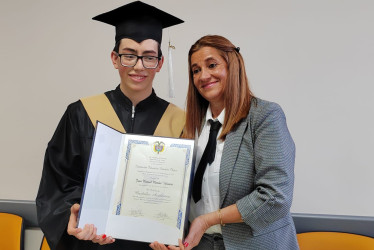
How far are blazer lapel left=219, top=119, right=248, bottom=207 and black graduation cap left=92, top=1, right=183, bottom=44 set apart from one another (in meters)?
0.76

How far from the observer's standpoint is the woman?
1.31m

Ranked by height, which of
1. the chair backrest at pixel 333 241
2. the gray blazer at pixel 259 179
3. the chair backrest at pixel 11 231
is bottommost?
the chair backrest at pixel 11 231

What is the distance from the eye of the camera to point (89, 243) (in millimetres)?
1687

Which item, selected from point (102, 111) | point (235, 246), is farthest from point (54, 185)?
point (235, 246)

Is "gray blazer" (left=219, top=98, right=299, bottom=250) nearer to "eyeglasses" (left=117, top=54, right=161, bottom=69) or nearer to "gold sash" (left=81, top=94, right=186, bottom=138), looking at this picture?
"gold sash" (left=81, top=94, right=186, bottom=138)

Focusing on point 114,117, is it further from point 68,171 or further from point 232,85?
point 232,85

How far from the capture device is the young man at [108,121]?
65.4 inches

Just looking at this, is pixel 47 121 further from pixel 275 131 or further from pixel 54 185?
pixel 275 131

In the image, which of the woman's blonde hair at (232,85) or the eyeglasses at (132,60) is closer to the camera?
the woman's blonde hair at (232,85)

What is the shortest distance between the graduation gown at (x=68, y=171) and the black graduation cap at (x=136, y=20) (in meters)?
0.37

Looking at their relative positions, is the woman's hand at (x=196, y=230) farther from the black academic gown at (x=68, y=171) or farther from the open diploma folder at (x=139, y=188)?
the black academic gown at (x=68, y=171)

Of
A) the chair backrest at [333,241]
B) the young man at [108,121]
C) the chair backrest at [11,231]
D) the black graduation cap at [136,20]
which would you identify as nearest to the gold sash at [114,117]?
the young man at [108,121]

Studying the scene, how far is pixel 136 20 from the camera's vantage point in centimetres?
173

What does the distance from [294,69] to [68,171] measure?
176 cm
